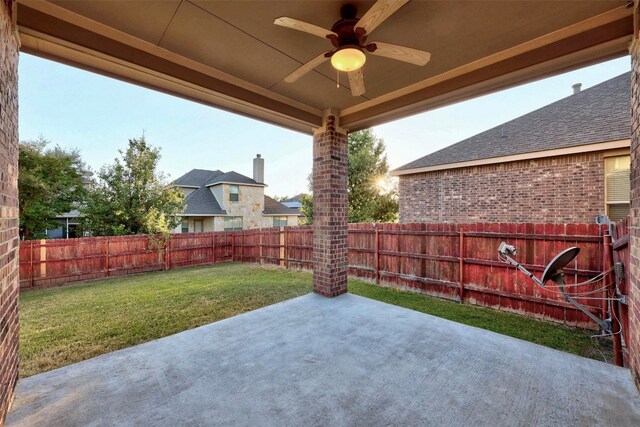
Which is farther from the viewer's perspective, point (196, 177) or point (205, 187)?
point (196, 177)

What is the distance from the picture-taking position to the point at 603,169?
566 cm

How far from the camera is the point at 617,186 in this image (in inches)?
217

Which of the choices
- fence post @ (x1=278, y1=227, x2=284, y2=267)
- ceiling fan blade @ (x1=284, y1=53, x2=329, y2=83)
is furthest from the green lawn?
ceiling fan blade @ (x1=284, y1=53, x2=329, y2=83)

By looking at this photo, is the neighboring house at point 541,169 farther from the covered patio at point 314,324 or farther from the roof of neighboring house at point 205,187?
the roof of neighboring house at point 205,187

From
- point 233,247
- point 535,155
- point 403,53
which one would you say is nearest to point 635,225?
point 403,53

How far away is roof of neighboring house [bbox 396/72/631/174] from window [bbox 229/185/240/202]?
1134cm

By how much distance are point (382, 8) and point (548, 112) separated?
28.9 ft

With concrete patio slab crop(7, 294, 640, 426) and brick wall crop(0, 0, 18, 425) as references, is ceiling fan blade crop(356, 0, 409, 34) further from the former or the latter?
concrete patio slab crop(7, 294, 640, 426)

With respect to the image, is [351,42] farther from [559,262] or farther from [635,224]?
[559,262]

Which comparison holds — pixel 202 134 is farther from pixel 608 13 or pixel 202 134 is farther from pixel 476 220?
pixel 608 13

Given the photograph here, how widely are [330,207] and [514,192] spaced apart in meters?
5.56

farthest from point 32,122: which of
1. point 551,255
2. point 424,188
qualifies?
point 551,255

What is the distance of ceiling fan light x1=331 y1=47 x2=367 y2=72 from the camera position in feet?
6.56

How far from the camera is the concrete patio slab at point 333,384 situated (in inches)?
65.9
